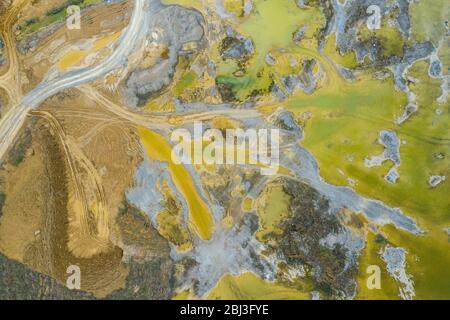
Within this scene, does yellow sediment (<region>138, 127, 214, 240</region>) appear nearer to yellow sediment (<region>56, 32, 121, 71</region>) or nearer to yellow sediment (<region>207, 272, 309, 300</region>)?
yellow sediment (<region>207, 272, 309, 300</region>)

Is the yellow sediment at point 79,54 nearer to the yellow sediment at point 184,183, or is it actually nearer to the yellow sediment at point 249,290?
the yellow sediment at point 184,183

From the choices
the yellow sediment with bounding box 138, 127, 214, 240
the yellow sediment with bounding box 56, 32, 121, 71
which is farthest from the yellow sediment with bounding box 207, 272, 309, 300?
the yellow sediment with bounding box 56, 32, 121, 71

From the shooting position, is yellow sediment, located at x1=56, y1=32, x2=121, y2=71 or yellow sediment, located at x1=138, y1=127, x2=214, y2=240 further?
yellow sediment, located at x1=56, y1=32, x2=121, y2=71

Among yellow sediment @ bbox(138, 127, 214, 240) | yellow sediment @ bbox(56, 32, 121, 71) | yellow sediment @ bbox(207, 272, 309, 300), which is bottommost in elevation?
yellow sediment @ bbox(207, 272, 309, 300)

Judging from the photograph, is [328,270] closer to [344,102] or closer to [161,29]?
[344,102]

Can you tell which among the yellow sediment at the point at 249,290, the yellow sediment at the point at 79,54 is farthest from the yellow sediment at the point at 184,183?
the yellow sediment at the point at 79,54

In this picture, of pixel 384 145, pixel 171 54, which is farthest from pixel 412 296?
pixel 171 54

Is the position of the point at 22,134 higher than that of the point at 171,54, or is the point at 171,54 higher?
the point at 171,54

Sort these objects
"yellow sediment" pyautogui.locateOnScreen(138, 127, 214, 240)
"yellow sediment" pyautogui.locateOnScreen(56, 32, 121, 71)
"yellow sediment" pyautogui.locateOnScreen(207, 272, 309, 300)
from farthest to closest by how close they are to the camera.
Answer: "yellow sediment" pyautogui.locateOnScreen(56, 32, 121, 71) < "yellow sediment" pyautogui.locateOnScreen(138, 127, 214, 240) < "yellow sediment" pyautogui.locateOnScreen(207, 272, 309, 300)

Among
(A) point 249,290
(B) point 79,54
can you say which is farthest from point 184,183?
(B) point 79,54
